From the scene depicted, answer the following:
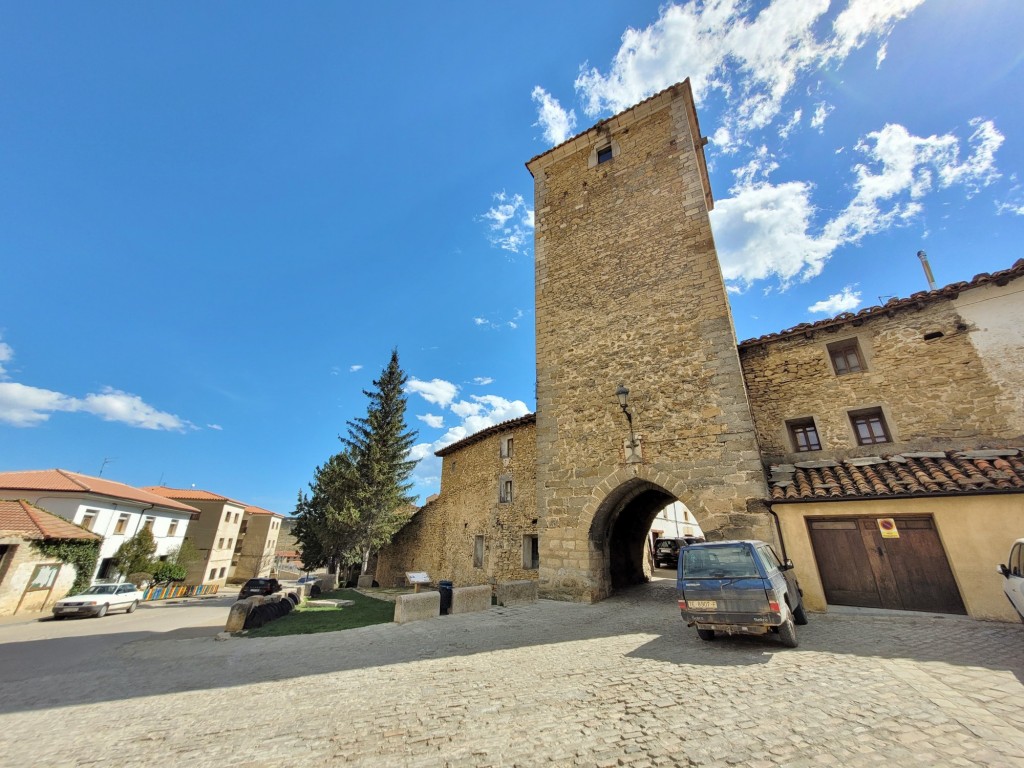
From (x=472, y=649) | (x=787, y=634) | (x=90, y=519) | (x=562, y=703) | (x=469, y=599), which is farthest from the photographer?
(x=90, y=519)

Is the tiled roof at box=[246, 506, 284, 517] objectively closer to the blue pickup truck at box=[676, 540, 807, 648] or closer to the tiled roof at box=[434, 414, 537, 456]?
the tiled roof at box=[434, 414, 537, 456]

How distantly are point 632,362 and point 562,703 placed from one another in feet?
27.7

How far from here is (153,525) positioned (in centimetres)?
2739

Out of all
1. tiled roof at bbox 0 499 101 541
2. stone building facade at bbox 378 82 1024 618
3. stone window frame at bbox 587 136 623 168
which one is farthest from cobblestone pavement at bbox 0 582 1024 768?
tiled roof at bbox 0 499 101 541

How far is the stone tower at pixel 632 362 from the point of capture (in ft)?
31.3

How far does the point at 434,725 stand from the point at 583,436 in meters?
8.10

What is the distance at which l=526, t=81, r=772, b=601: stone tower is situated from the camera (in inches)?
376

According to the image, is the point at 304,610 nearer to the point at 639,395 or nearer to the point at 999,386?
the point at 639,395

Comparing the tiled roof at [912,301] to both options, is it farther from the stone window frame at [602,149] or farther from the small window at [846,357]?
the stone window frame at [602,149]

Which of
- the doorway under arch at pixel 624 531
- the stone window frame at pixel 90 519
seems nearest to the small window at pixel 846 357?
the doorway under arch at pixel 624 531

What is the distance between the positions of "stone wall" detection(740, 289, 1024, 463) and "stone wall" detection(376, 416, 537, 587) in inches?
320

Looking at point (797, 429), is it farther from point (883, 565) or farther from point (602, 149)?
point (602, 149)

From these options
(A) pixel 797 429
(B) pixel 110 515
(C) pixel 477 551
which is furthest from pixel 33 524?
(A) pixel 797 429

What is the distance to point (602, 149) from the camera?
14.2m
